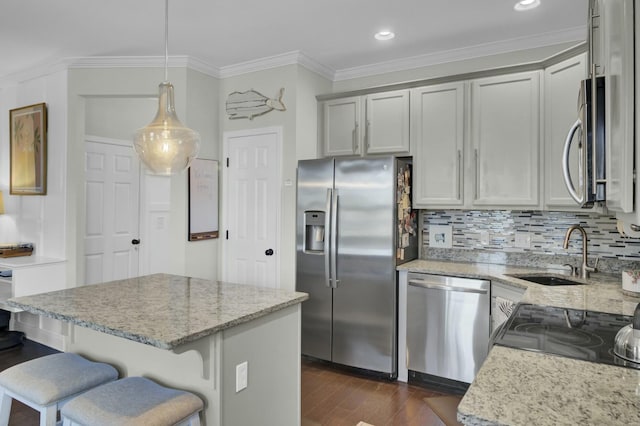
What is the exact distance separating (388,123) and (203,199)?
1.87 m

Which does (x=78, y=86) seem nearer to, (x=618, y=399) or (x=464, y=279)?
(x=464, y=279)

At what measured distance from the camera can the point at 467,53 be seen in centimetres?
359

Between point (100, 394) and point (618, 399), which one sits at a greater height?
point (618, 399)

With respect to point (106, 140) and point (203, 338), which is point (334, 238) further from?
point (106, 140)

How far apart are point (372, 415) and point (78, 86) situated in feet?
12.4

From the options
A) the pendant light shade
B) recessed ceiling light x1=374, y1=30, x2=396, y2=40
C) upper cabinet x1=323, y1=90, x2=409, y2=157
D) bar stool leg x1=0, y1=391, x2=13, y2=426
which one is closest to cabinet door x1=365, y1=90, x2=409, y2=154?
upper cabinet x1=323, y1=90, x2=409, y2=157

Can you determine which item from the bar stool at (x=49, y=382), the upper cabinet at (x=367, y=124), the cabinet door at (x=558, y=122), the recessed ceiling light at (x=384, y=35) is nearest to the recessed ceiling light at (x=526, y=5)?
the cabinet door at (x=558, y=122)

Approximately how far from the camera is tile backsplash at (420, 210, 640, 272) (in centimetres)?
308

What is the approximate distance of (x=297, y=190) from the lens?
3.77 meters

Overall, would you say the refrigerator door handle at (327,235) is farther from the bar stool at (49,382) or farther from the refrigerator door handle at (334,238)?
the bar stool at (49,382)

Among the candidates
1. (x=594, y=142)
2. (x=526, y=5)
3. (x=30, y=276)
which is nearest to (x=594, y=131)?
(x=594, y=142)

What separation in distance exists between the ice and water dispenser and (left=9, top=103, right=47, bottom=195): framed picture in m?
2.60

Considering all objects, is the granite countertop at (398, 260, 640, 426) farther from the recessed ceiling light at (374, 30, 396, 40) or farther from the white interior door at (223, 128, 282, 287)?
the white interior door at (223, 128, 282, 287)

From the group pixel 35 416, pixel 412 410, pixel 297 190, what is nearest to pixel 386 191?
pixel 297 190
